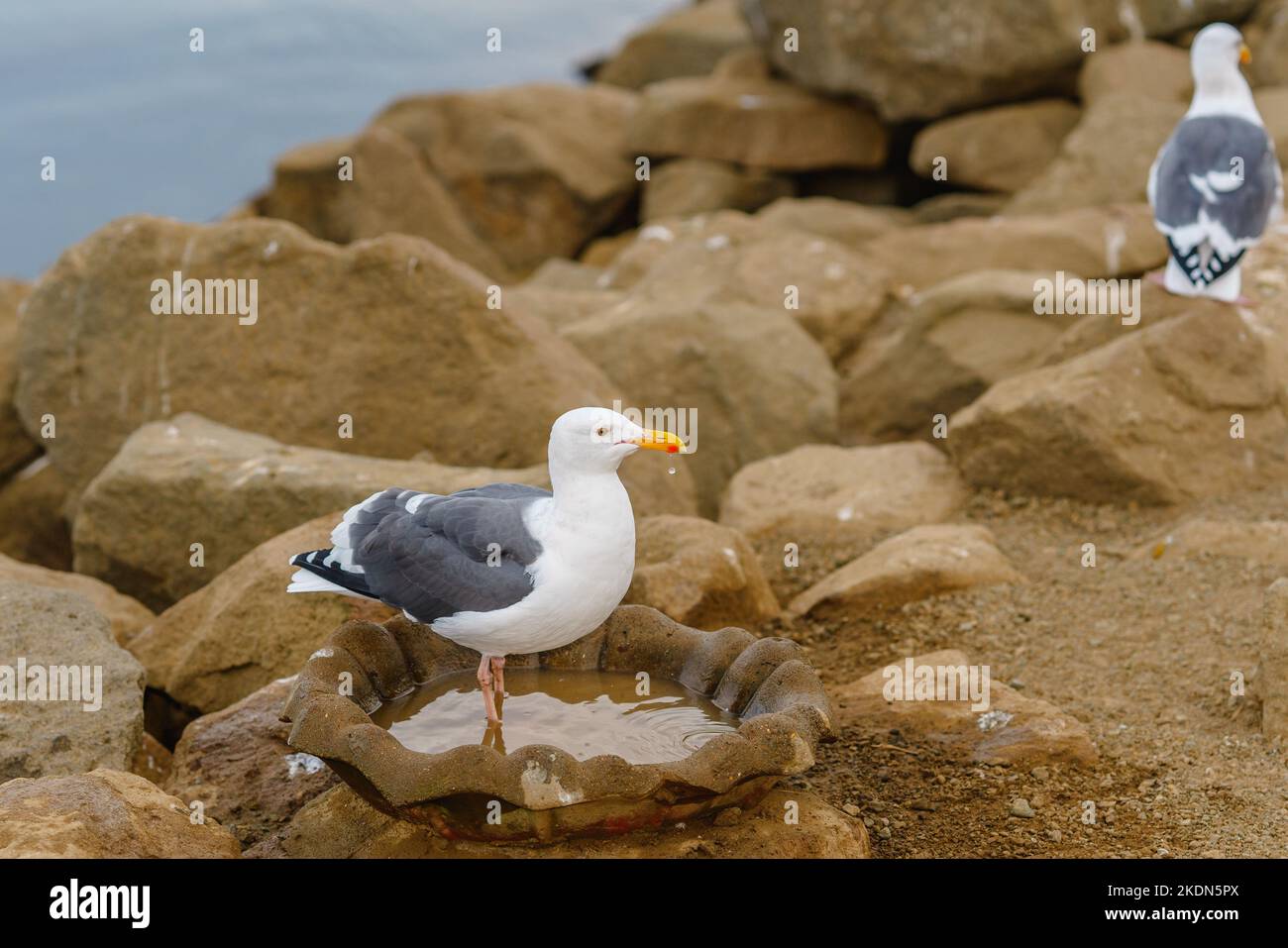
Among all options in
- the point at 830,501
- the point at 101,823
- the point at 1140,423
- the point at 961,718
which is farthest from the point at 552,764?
the point at 1140,423

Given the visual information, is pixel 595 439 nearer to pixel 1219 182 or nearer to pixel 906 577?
Answer: pixel 906 577

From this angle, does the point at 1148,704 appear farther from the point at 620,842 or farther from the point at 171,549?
the point at 171,549

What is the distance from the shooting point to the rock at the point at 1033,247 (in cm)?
1087

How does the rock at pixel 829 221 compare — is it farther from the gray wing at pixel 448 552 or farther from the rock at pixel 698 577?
the gray wing at pixel 448 552

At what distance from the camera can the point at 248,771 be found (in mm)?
5273

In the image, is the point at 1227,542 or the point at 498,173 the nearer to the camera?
the point at 1227,542

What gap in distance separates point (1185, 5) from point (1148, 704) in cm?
1122

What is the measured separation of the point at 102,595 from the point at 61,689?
1617 millimetres

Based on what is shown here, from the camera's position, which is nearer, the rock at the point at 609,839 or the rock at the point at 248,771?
the rock at the point at 609,839

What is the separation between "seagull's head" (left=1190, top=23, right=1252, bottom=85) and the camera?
8914mm

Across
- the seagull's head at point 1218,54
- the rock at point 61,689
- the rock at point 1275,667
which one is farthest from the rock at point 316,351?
the seagull's head at point 1218,54

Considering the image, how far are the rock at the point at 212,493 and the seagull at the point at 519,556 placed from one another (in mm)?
1747

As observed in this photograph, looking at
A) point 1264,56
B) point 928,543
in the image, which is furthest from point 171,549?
point 1264,56

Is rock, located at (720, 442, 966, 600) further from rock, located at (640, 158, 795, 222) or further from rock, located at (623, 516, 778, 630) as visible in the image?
rock, located at (640, 158, 795, 222)
